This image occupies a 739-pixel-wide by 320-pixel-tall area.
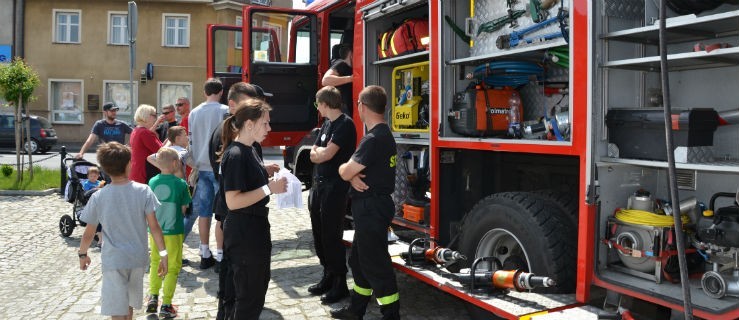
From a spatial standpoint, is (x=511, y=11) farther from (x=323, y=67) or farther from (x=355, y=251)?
(x=323, y=67)

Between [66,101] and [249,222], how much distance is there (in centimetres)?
2793

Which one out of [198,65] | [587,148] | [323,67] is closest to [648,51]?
[587,148]

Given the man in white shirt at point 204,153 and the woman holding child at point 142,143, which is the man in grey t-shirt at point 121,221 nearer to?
the man in white shirt at point 204,153

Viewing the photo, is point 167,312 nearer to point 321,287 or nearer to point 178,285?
point 178,285

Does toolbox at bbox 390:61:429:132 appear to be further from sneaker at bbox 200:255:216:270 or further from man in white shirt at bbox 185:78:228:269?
sneaker at bbox 200:255:216:270

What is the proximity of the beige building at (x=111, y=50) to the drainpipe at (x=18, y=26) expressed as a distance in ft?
0.71

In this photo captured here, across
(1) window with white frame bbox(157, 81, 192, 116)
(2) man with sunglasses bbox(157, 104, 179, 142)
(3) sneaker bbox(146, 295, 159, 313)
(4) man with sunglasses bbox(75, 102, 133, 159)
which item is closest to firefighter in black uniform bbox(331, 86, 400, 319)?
(3) sneaker bbox(146, 295, 159, 313)

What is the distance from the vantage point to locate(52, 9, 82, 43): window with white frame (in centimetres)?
2753

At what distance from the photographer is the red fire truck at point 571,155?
10.3 feet

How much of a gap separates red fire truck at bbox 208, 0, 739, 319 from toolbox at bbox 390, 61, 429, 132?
0.01 m

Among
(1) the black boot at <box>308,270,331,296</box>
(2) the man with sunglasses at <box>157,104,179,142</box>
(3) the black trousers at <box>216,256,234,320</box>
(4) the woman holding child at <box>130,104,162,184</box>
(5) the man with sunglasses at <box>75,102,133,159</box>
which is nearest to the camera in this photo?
(3) the black trousers at <box>216,256,234,320</box>

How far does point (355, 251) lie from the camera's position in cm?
446

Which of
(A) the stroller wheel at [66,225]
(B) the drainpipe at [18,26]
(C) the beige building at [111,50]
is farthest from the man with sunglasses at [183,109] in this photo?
(B) the drainpipe at [18,26]

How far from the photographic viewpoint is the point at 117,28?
91.2 feet
